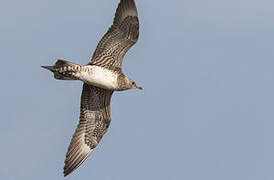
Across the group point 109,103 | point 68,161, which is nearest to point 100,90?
point 109,103

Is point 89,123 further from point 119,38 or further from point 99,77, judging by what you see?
point 119,38

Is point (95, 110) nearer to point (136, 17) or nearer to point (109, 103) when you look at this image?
point (109, 103)

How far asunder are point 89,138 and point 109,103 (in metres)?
1.00

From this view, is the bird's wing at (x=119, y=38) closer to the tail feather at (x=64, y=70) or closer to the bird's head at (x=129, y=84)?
the bird's head at (x=129, y=84)

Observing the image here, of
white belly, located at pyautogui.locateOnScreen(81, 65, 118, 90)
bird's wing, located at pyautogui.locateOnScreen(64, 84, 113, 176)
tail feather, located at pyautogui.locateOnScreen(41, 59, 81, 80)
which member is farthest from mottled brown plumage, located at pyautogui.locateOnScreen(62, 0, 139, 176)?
tail feather, located at pyautogui.locateOnScreen(41, 59, 81, 80)

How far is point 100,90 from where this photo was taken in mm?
16562

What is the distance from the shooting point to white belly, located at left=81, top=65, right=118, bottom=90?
51.6 feet

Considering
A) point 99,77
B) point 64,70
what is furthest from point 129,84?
point 64,70

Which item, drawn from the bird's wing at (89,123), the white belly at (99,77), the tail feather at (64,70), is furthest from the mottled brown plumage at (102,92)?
the tail feather at (64,70)

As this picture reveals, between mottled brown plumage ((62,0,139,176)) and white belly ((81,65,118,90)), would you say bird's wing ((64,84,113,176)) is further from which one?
white belly ((81,65,118,90))

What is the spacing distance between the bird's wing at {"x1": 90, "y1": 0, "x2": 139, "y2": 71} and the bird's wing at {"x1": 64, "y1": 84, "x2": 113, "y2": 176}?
0.74 m

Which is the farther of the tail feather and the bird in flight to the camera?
the bird in flight

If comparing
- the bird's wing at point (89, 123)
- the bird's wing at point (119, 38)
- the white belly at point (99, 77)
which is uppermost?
the bird's wing at point (119, 38)

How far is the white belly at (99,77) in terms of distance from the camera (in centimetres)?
1573
